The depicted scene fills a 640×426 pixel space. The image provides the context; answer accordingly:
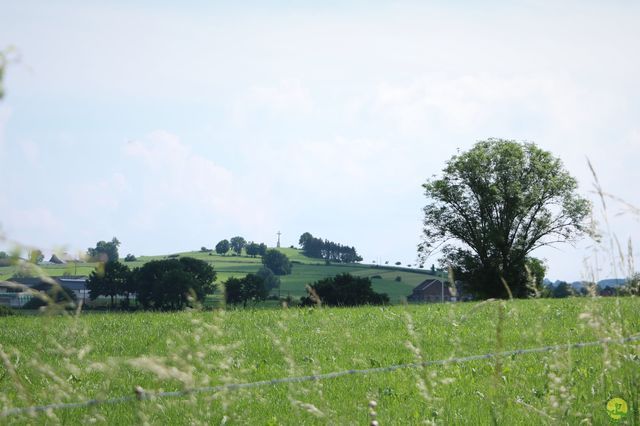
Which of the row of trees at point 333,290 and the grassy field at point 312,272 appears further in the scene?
the grassy field at point 312,272

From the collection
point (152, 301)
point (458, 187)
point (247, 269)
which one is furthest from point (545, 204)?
point (247, 269)

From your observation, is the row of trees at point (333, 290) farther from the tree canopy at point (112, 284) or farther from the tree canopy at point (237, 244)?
the tree canopy at point (237, 244)

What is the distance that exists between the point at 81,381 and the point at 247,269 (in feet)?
417

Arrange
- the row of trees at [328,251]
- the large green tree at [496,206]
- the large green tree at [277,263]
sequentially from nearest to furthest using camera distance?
the large green tree at [496,206], the large green tree at [277,263], the row of trees at [328,251]

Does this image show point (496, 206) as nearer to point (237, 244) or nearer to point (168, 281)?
point (168, 281)

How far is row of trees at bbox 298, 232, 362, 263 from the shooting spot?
157 metres

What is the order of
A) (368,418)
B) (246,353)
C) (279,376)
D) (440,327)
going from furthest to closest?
(440,327), (246,353), (279,376), (368,418)

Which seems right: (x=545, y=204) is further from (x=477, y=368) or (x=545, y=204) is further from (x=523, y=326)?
(x=477, y=368)

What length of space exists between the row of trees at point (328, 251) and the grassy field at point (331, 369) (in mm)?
138187

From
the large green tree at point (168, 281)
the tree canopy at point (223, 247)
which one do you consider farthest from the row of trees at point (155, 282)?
the tree canopy at point (223, 247)

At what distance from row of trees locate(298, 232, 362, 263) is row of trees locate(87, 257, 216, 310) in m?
77.2

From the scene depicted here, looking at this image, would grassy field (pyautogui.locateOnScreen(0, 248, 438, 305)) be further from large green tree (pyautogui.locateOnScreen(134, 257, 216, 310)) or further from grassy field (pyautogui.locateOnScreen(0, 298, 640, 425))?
grassy field (pyautogui.locateOnScreen(0, 298, 640, 425))

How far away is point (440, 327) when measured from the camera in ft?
50.7

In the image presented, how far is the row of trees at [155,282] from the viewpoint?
70188mm
